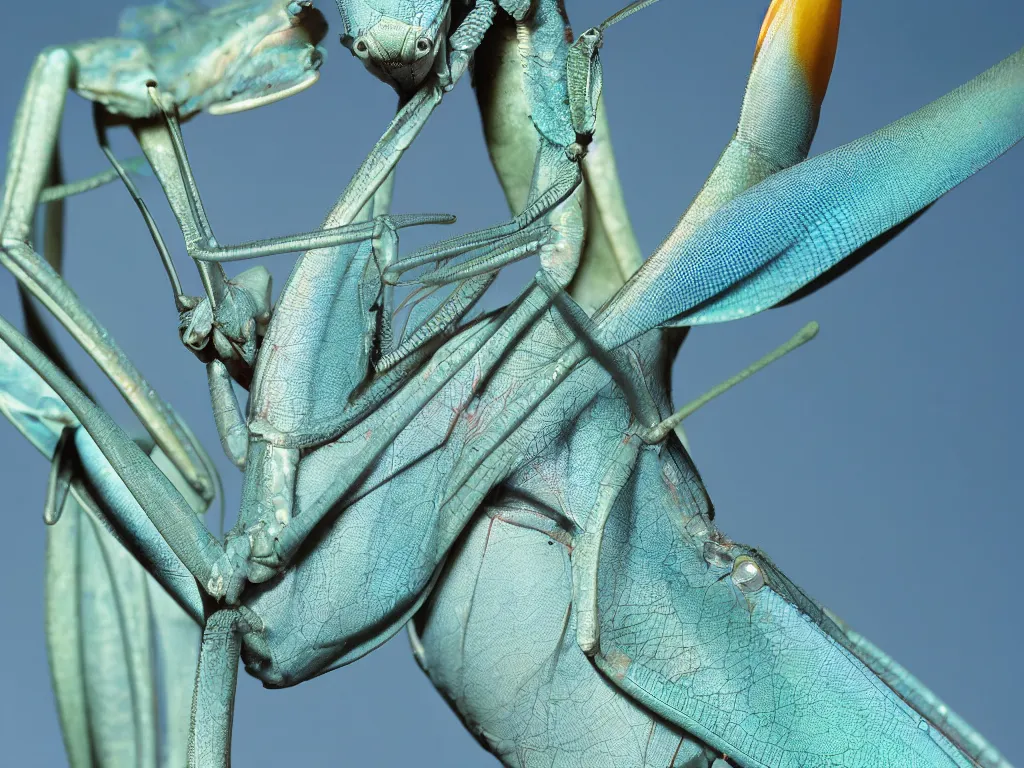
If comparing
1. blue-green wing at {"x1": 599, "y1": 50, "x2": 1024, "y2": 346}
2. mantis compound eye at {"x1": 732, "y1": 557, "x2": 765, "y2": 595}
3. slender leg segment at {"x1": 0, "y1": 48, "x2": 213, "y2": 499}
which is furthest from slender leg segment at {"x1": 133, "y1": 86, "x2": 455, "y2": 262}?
mantis compound eye at {"x1": 732, "y1": 557, "x2": 765, "y2": 595}

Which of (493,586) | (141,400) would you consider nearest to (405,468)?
(493,586)

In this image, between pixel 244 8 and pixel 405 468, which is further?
pixel 244 8

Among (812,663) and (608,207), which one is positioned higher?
(608,207)

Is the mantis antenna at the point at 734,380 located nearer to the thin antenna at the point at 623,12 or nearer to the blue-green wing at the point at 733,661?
the blue-green wing at the point at 733,661

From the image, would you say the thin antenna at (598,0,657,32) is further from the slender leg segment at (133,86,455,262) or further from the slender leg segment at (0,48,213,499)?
the slender leg segment at (0,48,213,499)

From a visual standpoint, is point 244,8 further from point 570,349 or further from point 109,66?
point 570,349

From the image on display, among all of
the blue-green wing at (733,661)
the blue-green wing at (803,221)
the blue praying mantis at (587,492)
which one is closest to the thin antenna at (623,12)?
the blue praying mantis at (587,492)
